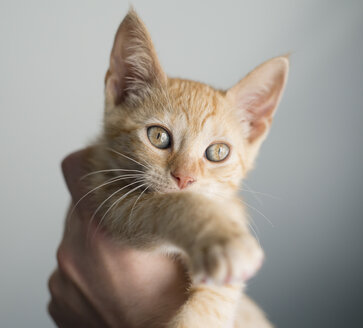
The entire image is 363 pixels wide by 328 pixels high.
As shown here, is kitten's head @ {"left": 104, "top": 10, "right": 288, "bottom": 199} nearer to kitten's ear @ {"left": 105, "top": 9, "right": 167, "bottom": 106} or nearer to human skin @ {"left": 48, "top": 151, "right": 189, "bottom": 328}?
kitten's ear @ {"left": 105, "top": 9, "right": 167, "bottom": 106}

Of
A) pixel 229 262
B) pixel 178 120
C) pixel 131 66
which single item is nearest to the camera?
pixel 229 262

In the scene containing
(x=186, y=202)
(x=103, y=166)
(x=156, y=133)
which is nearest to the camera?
(x=186, y=202)

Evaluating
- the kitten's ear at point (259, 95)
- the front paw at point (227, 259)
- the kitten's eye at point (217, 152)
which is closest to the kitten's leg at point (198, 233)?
the front paw at point (227, 259)

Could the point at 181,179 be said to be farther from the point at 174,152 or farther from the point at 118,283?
the point at 118,283

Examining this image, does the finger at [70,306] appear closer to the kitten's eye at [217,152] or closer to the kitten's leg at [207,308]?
the kitten's leg at [207,308]

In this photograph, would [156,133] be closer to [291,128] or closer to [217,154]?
[217,154]

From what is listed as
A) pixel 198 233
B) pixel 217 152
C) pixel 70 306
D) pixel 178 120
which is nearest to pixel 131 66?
pixel 178 120

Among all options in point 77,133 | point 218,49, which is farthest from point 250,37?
point 77,133
